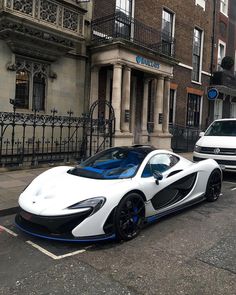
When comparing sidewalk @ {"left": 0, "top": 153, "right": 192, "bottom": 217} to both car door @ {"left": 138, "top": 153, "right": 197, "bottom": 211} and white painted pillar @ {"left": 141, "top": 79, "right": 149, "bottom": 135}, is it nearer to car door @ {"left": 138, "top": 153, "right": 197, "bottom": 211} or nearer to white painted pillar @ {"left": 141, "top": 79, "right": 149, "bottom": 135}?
car door @ {"left": 138, "top": 153, "right": 197, "bottom": 211}

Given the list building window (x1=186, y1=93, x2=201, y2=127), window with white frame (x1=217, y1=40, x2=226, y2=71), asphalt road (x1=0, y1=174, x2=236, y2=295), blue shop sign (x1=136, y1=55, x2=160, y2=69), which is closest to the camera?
asphalt road (x1=0, y1=174, x2=236, y2=295)

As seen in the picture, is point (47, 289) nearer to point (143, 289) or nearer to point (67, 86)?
point (143, 289)

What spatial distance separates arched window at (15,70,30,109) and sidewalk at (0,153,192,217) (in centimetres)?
294

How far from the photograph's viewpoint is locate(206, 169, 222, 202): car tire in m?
6.95

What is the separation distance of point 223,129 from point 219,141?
3.16 feet

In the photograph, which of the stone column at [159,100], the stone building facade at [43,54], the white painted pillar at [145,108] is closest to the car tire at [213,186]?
the stone building facade at [43,54]

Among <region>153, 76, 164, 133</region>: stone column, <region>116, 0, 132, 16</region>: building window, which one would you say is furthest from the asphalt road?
<region>116, 0, 132, 16</region>: building window

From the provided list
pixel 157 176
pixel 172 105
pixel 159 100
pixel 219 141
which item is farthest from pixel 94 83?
pixel 157 176

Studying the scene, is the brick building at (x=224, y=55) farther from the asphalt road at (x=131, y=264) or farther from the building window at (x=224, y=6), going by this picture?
the asphalt road at (x=131, y=264)

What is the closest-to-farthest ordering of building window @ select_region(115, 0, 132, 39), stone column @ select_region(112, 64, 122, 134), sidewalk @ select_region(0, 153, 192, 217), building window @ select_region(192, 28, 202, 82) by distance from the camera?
sidewalk @ select_region(0, 153, 192, 217) → stone column @ select_region(112, 64, 122, 134) → building window @ select_region(115, 0, 132, 39) → building window @ select_region(192, 28, 202, 82)

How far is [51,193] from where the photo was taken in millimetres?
4707

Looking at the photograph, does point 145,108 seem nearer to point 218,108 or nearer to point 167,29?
point 167,29

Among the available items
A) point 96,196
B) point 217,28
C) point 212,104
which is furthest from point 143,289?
point 217,28

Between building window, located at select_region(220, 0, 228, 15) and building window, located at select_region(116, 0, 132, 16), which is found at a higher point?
building window, located at select_region(220, 0, 228, 15)
